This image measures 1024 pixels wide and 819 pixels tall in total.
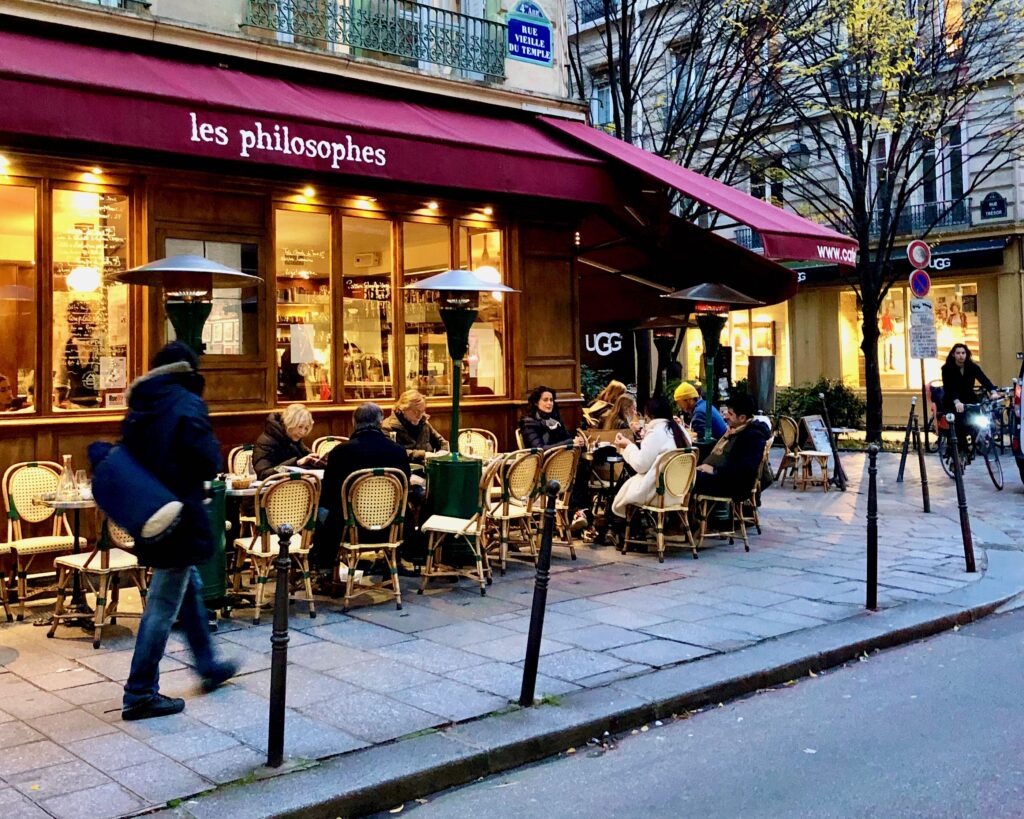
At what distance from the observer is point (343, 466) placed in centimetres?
761

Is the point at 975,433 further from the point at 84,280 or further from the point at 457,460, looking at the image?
the point at 84,280

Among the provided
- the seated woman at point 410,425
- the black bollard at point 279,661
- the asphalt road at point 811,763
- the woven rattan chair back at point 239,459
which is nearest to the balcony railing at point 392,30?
the seated woman at point 410,425

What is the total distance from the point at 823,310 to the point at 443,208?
2087 cm

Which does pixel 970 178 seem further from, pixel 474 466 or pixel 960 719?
pixel 960 719

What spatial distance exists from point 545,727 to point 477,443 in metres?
6.07

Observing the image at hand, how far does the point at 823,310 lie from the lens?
2964 cm

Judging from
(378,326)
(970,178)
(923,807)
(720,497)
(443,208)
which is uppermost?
(970,178)

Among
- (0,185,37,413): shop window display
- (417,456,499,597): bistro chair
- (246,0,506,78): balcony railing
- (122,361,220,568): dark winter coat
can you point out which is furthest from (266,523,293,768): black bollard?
(246,0,506,78): balcony railing

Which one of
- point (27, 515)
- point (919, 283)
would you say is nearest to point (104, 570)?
point (27, 515)

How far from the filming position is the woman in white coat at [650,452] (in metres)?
9.44

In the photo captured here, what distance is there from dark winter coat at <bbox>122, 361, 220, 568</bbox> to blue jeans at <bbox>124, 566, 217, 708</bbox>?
20 centimetres

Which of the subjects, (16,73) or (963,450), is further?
(963,450)

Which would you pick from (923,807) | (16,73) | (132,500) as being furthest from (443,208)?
(923,807)

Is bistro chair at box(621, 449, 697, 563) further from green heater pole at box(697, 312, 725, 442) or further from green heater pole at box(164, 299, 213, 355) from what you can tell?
green heater pole at box(164, 299, 213, 355)
